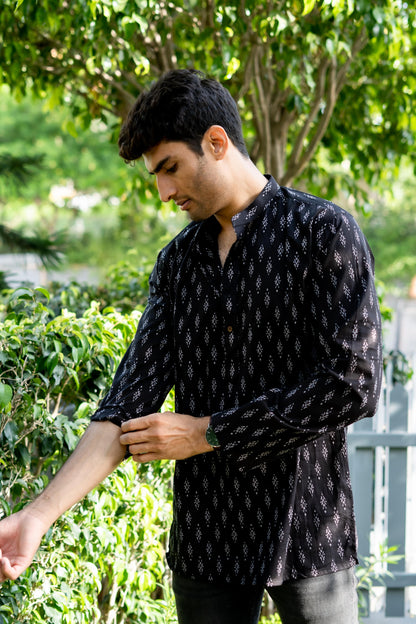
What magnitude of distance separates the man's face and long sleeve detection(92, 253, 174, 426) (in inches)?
11.0

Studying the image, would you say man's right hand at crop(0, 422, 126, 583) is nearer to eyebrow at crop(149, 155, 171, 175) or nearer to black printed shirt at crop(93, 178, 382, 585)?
black printed shirt at crop(93, 178, 382, 585)

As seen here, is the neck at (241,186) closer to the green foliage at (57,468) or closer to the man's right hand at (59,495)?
the man's right hand at (59,495)

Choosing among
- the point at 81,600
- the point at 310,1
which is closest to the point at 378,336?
the point at 81,600

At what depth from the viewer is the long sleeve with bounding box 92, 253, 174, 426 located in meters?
1.93

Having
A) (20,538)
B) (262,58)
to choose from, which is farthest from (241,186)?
(262,58)

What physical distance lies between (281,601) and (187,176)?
977 millimetres

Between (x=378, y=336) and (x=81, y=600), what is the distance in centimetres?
144

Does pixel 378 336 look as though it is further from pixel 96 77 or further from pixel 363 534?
pixel 96 77

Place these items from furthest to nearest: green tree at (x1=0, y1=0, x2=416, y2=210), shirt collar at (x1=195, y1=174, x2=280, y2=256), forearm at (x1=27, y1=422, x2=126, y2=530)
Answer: green tree at (x1=0, y1=0, x2=416, y2=210), shirt collar at (x1=195, y1=174, x2=280, y2=256), forearm at (x1=27, y1=422, x2=126, y2=530)

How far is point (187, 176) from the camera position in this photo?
6.05 ft

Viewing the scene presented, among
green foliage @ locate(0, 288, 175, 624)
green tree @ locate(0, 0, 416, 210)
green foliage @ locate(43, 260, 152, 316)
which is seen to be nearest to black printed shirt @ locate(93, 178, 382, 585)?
green foliage @ locate(0, 288, 175, 624)

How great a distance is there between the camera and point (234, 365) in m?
1.88

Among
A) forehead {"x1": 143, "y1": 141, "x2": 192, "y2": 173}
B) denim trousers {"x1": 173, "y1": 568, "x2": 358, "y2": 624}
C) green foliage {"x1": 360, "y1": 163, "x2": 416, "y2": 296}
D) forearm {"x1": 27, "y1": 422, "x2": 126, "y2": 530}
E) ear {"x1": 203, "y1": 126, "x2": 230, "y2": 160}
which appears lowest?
denim trousers {"x1": 173, "y1": 568, "x2": 358, "y2": 624}

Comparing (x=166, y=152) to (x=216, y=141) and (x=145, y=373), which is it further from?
(x=145, y=373)
